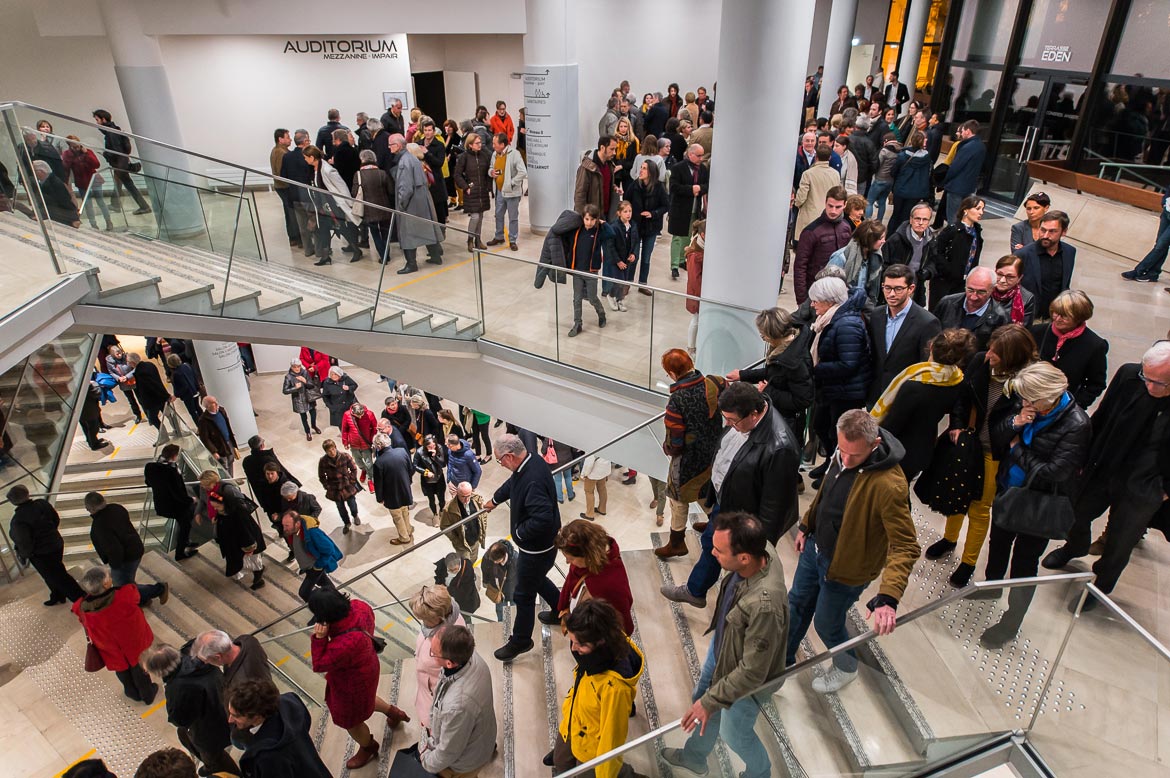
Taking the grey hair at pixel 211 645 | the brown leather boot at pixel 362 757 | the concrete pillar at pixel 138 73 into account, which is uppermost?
the concrete pillar at pixel 138 73

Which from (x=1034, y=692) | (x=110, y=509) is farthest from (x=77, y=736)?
(x=1034, y=692)

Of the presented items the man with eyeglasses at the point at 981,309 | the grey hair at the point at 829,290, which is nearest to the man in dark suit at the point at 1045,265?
the man with eyeglasses at the point at 981,309

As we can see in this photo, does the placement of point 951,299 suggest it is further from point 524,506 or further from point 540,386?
point 540,386

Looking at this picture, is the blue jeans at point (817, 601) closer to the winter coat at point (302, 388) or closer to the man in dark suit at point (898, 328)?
the man in dark suit at point (898, 328)

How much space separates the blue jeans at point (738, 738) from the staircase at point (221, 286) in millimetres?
5384

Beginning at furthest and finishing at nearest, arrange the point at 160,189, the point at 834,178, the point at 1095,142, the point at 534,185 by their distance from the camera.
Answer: the point at 534,185, the point at 1095,142, the point at 834,178, the point at 160,189

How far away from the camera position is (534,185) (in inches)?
443

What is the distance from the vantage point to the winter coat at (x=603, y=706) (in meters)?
3.04

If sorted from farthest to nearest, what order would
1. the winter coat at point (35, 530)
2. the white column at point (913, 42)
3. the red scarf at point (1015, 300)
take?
the white column at point (913, 42)
the winter coat at point (35, 530)
the red scarf at point (1015, 300)

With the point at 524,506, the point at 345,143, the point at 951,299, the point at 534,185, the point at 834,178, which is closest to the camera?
the point at 524,506

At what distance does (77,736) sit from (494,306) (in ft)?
17.3

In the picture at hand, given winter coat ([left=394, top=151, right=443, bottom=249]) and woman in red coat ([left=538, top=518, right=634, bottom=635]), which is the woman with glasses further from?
winter coat ([left=394, top=151, right=443, bottom=249])

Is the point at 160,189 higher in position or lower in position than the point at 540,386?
higher

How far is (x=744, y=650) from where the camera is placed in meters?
2.87
